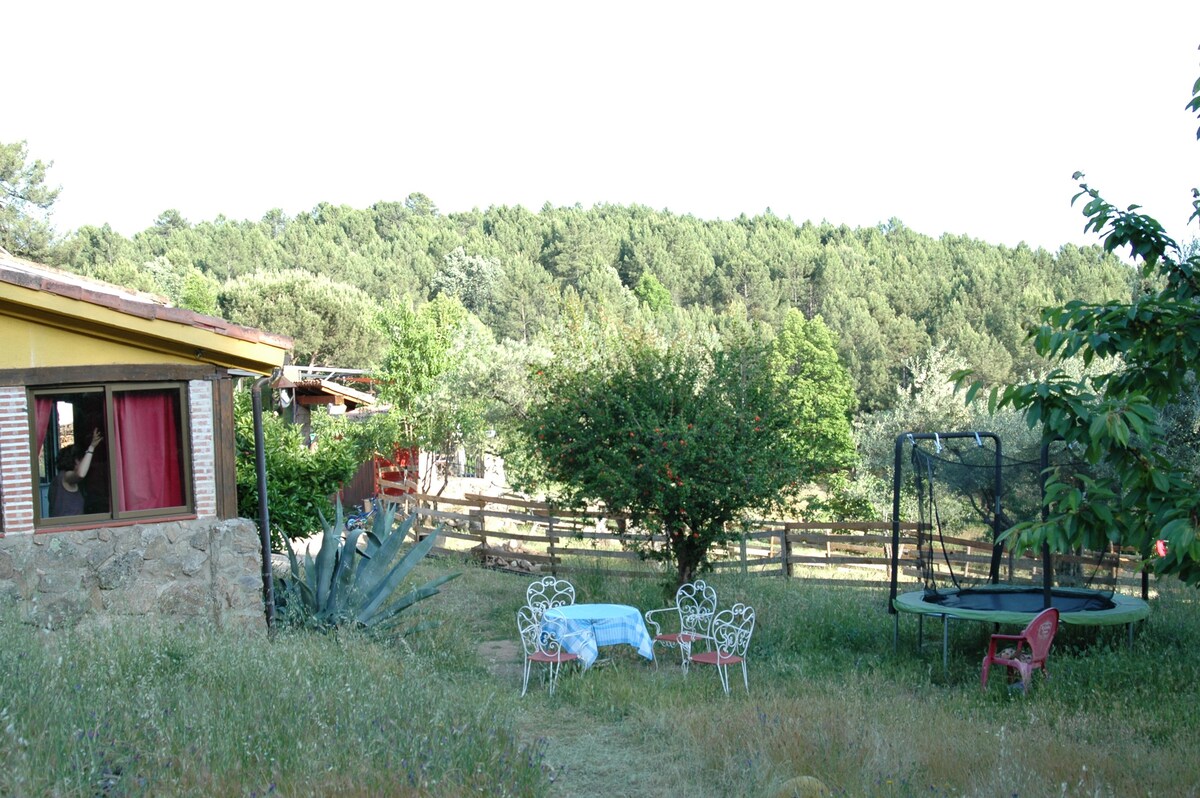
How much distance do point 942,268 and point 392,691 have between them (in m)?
63.5

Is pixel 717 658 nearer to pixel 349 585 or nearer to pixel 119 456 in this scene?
pixel 349 585

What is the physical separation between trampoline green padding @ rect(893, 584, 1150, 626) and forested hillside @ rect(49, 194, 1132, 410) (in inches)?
1404

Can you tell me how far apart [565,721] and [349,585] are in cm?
299

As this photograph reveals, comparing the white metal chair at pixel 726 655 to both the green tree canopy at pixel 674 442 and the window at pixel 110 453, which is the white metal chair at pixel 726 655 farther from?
the window at pixel 110 453

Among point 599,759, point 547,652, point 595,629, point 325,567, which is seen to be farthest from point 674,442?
point 599,759

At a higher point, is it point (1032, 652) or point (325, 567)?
point (325, 567)

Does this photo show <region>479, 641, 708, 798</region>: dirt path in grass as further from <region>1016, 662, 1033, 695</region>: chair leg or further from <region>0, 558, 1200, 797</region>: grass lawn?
<region>1016, 662, 1033, 695</region>: chair leg

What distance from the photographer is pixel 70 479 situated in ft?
29.3

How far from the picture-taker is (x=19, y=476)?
8.56 metres

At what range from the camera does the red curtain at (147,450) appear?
355 inches

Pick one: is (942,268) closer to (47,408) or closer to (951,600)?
(951,600)

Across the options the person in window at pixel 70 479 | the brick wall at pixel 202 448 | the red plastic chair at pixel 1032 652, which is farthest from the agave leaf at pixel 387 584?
the red plastic chair at pixel 1032 652

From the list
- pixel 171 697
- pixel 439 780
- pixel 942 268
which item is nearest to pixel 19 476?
pixel 171 697

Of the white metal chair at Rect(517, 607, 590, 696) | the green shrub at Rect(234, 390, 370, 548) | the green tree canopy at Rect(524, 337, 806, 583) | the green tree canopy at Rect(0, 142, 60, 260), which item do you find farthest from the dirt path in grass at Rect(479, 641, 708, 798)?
the green tree canopy at Rect(0, 142, 60, 260)
